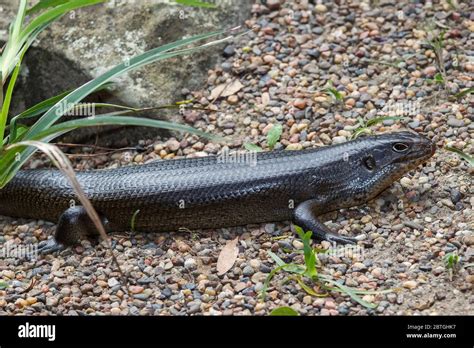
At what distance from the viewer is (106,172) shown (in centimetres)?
695

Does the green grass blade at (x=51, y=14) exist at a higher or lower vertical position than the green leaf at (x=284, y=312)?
higher

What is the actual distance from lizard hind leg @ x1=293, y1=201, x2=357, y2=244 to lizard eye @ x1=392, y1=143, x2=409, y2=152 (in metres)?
0.70

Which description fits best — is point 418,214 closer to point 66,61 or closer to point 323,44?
point 323,44

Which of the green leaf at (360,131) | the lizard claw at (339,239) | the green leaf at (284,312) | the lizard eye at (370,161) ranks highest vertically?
the green leaf at (360,131)

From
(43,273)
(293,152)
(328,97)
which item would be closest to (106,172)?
(43,273)

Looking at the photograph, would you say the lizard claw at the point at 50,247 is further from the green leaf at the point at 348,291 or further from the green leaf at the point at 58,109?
the green leaf at the point at 348,291

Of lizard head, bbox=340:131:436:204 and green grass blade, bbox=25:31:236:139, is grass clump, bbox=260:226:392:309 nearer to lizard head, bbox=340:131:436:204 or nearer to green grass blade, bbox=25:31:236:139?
lizard head, bbox=340:131:436:204

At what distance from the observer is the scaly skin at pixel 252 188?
6637mm

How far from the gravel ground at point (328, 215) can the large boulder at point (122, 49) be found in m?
0.21

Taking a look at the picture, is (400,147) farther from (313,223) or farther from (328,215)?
(313,223)

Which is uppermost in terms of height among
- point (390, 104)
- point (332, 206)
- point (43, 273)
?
point (390, 104)

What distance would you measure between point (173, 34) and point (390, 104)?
6.56 feet

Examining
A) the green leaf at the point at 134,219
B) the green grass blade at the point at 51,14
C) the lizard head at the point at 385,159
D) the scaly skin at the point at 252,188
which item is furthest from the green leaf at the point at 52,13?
the lizard head at the point at 385,159

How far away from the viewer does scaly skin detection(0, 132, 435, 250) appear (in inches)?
261
